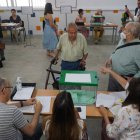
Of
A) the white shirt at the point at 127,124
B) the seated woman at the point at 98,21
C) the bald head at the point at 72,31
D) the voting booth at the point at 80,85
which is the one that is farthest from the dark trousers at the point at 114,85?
the seated woman at the point at 98,21

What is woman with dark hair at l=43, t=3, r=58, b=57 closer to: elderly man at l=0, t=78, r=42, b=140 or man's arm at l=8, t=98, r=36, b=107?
man's arm at l=8, t=98, r=36, b=107

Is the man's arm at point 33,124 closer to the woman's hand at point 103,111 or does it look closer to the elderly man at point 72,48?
the woman's hand at point 103,111

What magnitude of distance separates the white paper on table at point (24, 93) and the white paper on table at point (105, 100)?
767 mm

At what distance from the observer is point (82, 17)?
7.62 metres

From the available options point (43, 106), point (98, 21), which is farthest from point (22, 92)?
point (98, 21)

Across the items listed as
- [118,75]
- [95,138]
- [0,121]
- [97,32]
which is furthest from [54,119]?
[97,32]

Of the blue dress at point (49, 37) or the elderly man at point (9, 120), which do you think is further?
the blue dress at point (49, 37)

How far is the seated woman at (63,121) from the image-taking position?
1.39 metres

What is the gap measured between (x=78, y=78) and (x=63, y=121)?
69cm

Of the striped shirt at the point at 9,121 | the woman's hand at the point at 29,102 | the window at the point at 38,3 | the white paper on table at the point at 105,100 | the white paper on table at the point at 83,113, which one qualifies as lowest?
the white paper on table at the point at 83,113

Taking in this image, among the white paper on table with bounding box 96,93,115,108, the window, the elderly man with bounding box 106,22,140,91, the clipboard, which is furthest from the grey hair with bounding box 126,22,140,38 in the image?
the window

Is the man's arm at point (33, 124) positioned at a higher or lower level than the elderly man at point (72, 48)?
lower

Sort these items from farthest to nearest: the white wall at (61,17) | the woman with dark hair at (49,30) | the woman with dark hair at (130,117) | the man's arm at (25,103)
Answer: the white wall at (61,17), the woman with dark hair at (49,30), the man's arm at (25,103), the woman with dark hair at (130,117)

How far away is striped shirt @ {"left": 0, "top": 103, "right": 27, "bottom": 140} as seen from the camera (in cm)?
147
